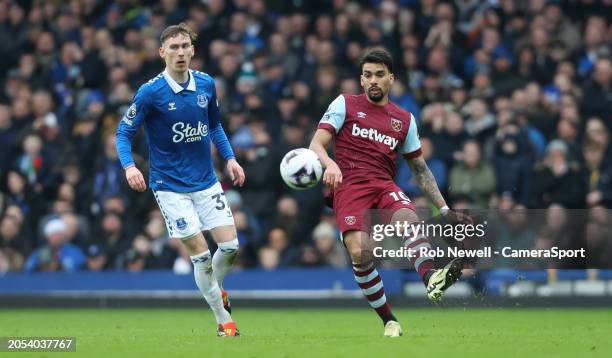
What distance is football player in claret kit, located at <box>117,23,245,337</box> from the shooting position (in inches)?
443

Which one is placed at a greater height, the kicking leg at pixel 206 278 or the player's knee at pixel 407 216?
the player's knee at pixel 407 216

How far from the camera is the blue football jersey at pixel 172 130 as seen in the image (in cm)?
1125

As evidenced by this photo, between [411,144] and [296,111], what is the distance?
7466mm

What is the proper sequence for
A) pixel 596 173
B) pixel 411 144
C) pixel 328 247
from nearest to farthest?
1. pixel 411 144
2. pixel 596 173
3. pixel 328 247

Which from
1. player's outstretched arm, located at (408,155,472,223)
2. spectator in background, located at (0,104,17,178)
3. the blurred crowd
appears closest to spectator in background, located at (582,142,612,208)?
the blurred crowd

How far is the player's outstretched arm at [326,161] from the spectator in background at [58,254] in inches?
325

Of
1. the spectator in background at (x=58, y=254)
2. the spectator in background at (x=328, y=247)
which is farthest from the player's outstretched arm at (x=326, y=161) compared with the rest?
the spectator in background at (x=58, y=254)

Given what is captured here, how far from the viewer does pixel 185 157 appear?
11.4 m

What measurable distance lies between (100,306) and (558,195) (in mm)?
6493

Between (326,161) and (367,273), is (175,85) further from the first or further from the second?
(367,273)

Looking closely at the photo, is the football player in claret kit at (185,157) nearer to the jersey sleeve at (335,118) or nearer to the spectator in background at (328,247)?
the jersey sleeve at (335,118)

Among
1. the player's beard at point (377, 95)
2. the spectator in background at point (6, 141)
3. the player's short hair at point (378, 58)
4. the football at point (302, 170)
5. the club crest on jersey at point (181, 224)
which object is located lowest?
the spectator in background at point (6, 141)

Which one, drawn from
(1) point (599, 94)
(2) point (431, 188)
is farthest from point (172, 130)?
(1) point (599, 94)

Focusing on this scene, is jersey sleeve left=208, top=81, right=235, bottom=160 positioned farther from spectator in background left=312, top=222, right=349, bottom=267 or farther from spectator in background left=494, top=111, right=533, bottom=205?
spectator in background left=494, top=111, right=533, bottom=205
